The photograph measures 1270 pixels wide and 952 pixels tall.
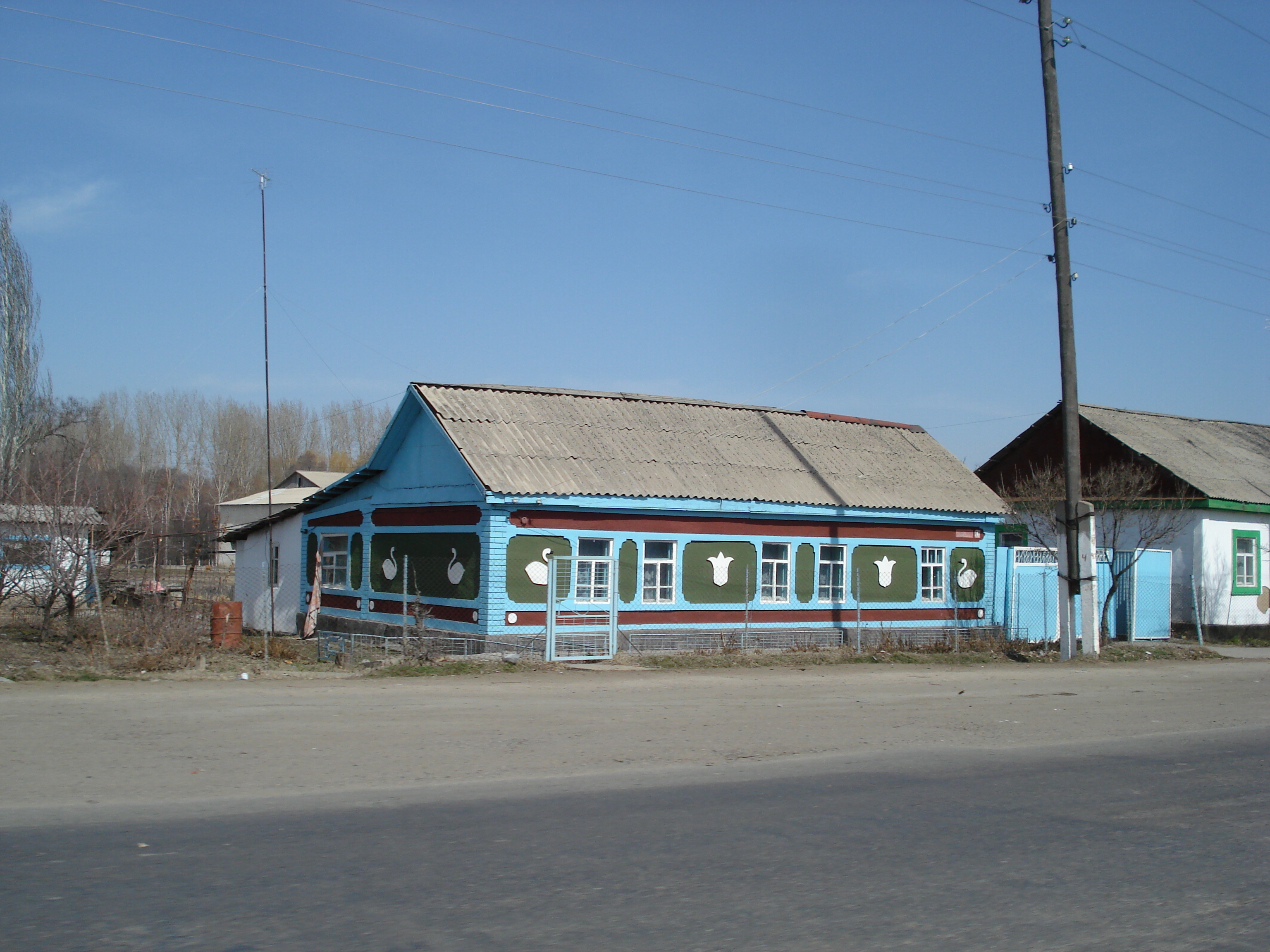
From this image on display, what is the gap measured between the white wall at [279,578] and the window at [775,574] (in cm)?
1255

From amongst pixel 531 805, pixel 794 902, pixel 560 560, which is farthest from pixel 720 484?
pixel 794 902

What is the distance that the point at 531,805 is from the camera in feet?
25.2

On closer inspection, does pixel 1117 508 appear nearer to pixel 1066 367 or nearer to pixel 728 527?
pixel 1066 367

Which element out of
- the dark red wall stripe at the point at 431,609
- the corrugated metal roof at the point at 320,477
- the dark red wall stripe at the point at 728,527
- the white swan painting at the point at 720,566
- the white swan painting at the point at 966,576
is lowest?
the dark red wall stripe at the point at 431,609

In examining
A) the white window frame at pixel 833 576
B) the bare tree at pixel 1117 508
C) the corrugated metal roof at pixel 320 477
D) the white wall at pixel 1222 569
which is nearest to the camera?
the white window frame at pixel 833 576

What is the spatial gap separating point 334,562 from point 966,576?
16288mm

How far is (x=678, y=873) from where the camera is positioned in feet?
19.5

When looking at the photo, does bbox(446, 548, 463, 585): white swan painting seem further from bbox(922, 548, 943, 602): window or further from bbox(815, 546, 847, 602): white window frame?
bbox(922, 548, 943, 602): window

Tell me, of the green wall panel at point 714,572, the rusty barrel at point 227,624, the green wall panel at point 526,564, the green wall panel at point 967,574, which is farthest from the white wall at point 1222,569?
the rusty barrel at point 227,624

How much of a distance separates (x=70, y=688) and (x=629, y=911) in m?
10.5

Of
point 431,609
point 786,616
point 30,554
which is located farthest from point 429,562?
point 786,616

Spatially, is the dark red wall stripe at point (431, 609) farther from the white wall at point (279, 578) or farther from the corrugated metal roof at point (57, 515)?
the corrugated metal roof at point (57, 515)

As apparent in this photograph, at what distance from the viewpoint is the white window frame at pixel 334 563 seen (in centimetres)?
2586

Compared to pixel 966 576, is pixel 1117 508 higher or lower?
higher
